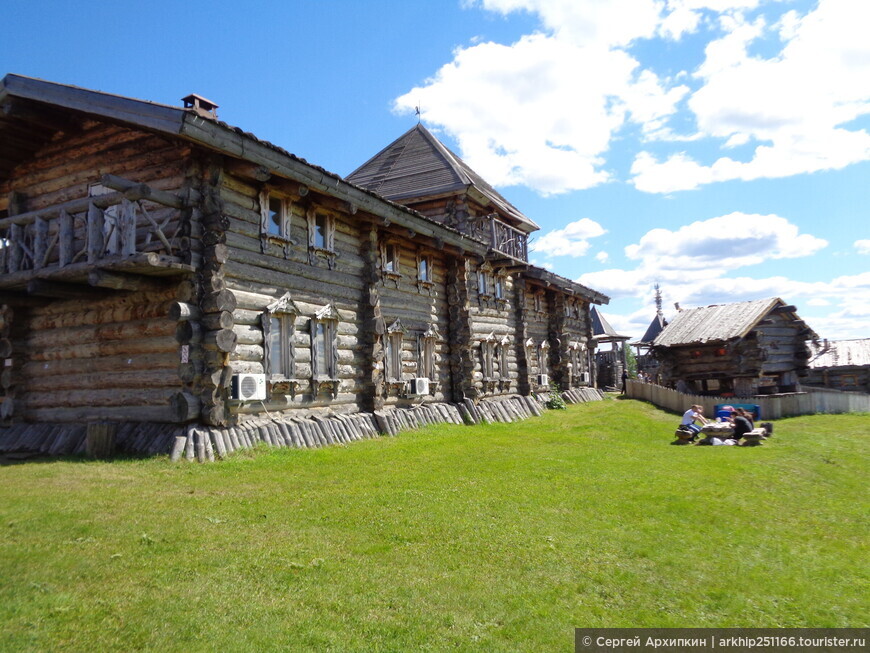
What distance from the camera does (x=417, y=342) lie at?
19.2 metres

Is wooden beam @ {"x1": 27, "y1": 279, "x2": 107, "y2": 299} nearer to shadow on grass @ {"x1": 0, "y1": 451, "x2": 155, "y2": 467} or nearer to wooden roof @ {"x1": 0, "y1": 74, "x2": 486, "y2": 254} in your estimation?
shadow on grass @ {"x1": 0, "y1": 451, "x2": 155, "y2": 467}

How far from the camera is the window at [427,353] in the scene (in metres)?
19.3

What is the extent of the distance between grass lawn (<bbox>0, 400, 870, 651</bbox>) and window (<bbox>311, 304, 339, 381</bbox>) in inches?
138

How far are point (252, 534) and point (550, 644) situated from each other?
3.60m

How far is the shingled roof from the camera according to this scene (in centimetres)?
2484

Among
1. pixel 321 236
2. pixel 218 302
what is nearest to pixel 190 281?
pixel 218 302

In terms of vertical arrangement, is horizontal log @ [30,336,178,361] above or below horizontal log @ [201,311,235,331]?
below

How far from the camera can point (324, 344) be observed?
49.0 ft

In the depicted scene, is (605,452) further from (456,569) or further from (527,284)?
A: (527,284)

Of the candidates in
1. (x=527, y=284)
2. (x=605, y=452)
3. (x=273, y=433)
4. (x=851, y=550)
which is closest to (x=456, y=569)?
(x=851, y=550)

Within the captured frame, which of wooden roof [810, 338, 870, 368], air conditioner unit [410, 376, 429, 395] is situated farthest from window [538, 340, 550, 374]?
wooden roof [810, 338, 870, 368]

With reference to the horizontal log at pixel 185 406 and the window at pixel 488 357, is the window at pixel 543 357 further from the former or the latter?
the horizontal log at pixel 185 406

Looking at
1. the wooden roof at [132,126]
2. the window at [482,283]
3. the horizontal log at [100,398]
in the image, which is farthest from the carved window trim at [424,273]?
the horizontal log at [100,398]

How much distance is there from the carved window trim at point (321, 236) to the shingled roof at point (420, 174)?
8261 millimetres
